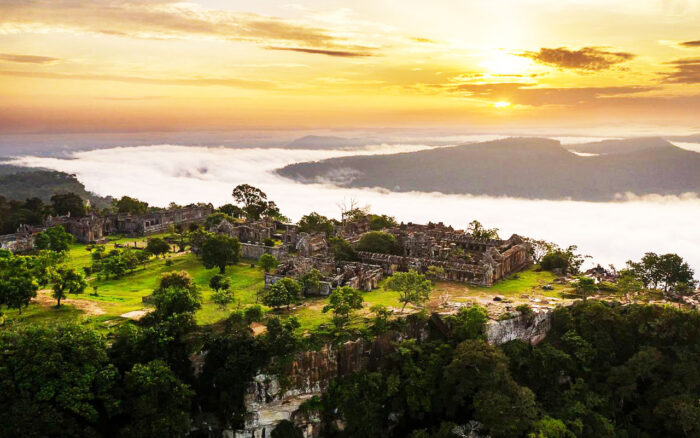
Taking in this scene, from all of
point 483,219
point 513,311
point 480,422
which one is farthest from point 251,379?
point 483,219

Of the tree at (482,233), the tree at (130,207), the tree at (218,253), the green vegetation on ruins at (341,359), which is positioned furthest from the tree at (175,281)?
the tree at (130,207)

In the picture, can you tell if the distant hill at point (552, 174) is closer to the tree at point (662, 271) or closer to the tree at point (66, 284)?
the tree at point (662, 271)

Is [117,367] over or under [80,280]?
under

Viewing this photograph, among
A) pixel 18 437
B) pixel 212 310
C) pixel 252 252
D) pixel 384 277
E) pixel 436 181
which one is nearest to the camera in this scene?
pixel 18 437

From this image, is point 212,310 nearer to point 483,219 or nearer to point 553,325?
point 553,325

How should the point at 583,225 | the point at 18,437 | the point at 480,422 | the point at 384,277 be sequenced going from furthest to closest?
the point at 583,225, the point at 384,277, the point at 480,422, the point at 18,437

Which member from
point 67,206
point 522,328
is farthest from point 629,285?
point 67,206
